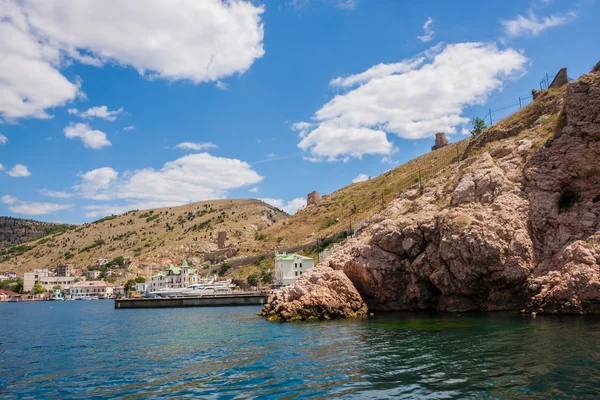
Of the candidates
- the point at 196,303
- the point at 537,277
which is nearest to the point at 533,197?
the point at 537,277

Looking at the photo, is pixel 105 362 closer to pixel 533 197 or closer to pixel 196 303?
pixel 533 197

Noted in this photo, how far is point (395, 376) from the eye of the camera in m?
18.1

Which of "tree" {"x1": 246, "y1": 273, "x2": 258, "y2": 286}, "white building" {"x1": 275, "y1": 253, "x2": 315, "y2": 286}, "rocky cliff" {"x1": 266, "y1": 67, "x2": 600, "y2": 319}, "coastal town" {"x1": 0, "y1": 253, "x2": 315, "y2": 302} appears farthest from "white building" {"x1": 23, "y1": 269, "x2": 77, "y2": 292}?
"rocky cliff" {"x1": 266, "y1": 67, "x2": 600, "y2": 319}

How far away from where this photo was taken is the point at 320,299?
4472cm

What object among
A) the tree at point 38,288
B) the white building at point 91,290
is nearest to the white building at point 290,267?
the white building at point 91,290

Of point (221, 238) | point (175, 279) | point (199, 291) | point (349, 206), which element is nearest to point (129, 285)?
point (175, 279)

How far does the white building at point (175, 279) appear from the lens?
123125mm

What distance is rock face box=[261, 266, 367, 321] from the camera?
44.6 metres

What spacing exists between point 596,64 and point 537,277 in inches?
836

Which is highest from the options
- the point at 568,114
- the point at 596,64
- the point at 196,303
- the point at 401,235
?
the point at 596,64

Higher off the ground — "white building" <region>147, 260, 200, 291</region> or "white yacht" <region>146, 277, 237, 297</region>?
"white building" <region>147, 260, 200, 291</region>

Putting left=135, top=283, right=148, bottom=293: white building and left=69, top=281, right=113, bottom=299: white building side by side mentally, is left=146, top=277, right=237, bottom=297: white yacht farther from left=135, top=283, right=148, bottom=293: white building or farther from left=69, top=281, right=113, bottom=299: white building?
left=69, top=281, right=113, bottom=299: white building

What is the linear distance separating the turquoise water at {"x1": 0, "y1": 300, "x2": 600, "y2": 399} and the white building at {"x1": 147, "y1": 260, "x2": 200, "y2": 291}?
286ft

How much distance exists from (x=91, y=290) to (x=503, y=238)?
158742mm
